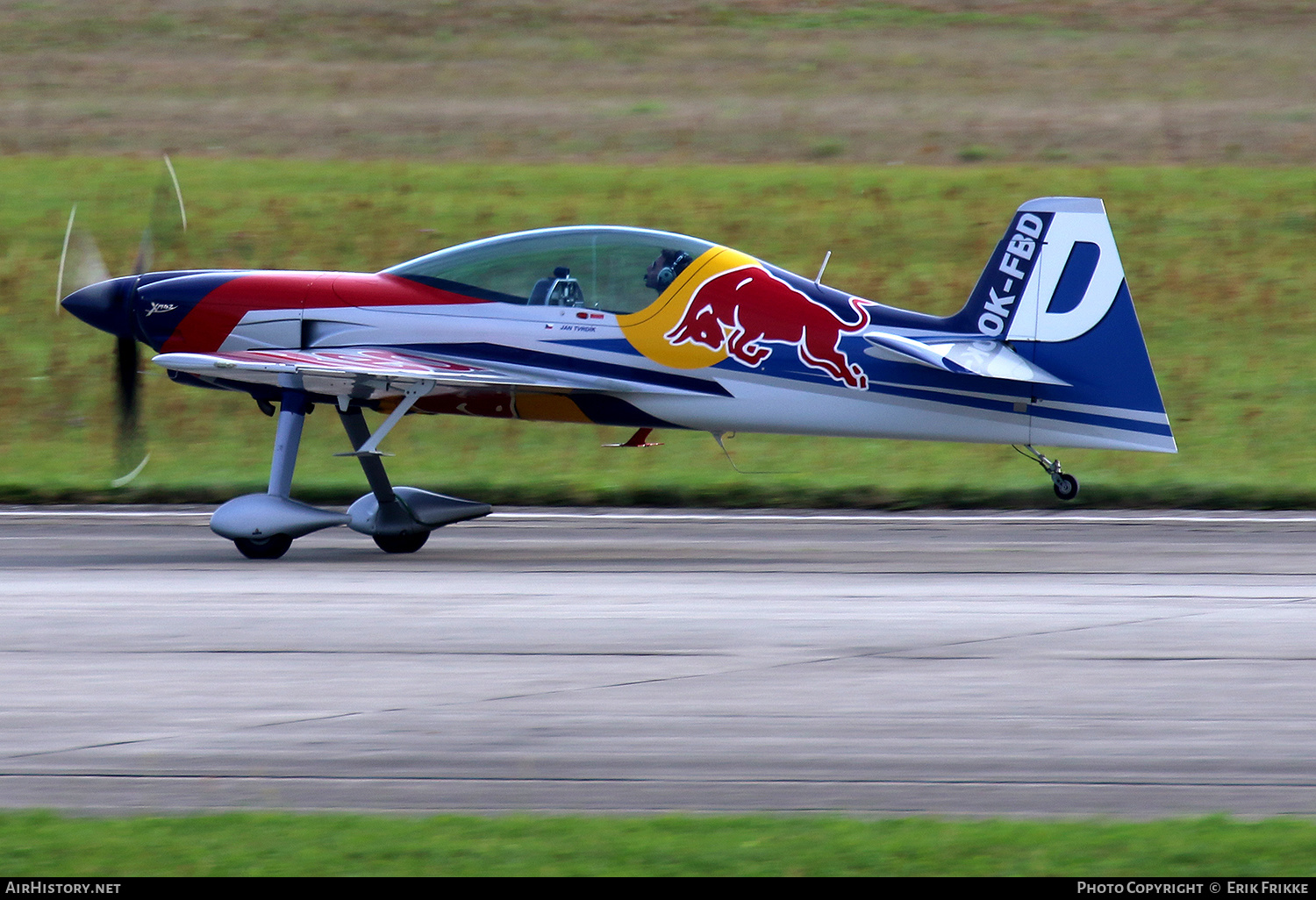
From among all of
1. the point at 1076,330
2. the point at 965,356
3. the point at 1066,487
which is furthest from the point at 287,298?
the point at 1066,487

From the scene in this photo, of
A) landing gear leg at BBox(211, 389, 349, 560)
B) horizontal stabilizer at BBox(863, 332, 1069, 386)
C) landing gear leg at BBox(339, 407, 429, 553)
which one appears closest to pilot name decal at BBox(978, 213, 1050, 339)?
horizontal stabilizer at BBox(863, 332, 1069, 386)

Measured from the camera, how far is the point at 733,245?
26.5 m

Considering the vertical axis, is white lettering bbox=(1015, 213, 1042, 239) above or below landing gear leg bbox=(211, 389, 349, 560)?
above

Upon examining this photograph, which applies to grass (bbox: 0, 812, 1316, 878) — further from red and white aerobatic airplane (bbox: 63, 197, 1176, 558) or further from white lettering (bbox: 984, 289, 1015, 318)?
white lettering (bbox: 984, 289, 1015, 318)

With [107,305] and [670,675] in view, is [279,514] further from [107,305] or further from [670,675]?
[670,675]

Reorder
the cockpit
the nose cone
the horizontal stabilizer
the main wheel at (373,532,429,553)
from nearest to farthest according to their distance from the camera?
the horizontal stabilizer, the cockpit, the main wheel at (373,532,429,553), the nose cone

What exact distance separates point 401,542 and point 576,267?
2633 millimetres

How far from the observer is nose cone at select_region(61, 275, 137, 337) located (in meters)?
13.7

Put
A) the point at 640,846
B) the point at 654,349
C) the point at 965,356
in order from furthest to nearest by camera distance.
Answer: the point at 654,349, the point at 965,356, the point at 640,846

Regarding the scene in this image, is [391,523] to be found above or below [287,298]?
below

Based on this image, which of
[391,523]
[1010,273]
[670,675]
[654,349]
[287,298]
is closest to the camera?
[670,675]

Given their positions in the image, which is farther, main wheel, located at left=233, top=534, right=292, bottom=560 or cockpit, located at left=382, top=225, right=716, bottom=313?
cockpit, located at left=382, top=225, right=716, bottom=313

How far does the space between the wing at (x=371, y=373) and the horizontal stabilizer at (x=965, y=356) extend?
1.70 metres

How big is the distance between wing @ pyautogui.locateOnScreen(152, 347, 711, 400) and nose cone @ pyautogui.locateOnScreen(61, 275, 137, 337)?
1020 mm
